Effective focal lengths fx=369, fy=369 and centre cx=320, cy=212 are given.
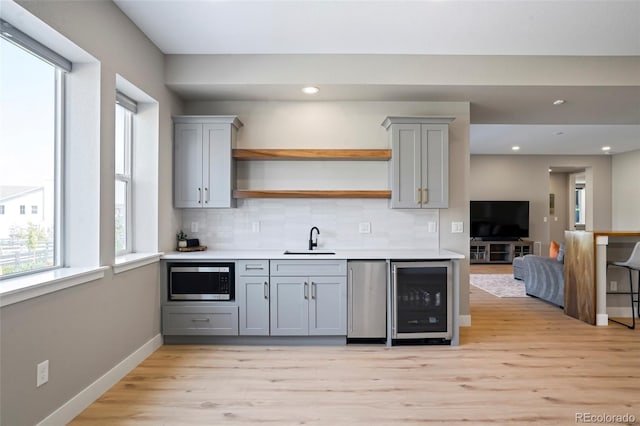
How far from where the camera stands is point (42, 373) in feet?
6.50

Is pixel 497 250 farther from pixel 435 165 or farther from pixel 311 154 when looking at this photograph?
pixel 311 154

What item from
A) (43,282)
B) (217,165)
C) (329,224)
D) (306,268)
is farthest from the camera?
(329,224)

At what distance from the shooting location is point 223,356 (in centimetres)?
319

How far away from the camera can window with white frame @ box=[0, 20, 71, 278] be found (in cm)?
205

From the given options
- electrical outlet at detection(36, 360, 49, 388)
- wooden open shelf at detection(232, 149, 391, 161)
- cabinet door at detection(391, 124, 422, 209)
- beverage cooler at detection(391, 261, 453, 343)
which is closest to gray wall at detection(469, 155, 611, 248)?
cabinet door at detection(391, 124, 422, 209)

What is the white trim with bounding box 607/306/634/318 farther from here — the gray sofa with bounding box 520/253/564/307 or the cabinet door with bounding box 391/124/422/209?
the cabinet door with bounding box 391/124/422/209

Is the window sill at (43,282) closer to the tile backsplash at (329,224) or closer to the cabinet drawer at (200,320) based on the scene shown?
the cabinet drawer at (200,320)

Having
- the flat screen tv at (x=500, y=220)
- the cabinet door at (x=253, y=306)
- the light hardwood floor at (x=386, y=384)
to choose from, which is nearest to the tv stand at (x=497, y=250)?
the flat screen tv at (x=500, y=220)

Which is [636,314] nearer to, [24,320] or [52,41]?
[24,320]

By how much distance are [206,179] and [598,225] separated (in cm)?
1017

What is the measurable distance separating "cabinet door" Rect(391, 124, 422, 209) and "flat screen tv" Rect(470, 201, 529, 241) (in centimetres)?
609

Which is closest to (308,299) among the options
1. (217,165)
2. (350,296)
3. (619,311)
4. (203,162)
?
(350,296)

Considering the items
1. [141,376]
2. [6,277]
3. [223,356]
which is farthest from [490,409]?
[6,277]

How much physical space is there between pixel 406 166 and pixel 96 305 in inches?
114
